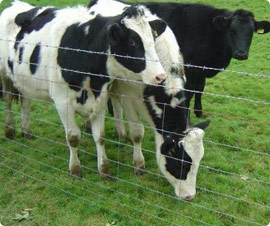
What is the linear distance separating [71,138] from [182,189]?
1.56 m

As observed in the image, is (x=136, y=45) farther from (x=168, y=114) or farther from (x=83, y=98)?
(x=83, y=98)

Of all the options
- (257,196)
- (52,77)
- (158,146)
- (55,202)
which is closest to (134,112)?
(158,146)

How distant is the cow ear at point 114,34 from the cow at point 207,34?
283 centimetres

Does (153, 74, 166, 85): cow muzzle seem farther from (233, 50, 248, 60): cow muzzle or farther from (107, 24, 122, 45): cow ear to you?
(233, 50, 248, 60): cow muzzle

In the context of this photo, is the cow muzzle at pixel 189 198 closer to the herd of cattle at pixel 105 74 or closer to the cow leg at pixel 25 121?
the herd of cattle at pixel 105 74

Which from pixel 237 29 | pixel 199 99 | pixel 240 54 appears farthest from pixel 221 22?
pixel 199 99

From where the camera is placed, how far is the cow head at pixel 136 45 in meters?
4.05

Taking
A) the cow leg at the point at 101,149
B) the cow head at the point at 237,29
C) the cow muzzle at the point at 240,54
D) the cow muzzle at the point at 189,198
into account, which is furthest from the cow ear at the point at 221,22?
the cow muzzle at the point at 189,198

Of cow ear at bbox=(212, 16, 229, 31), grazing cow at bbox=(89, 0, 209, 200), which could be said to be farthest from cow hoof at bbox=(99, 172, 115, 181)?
cow ear at bbox=(212, 16, 229, 31)

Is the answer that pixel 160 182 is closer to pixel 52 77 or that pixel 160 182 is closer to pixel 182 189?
pixel 182 189

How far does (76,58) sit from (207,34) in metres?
3.15

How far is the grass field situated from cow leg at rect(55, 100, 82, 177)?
0.46 feet

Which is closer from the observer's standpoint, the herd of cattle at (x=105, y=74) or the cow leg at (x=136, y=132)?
the herd of cattle at (x=105, y=74)

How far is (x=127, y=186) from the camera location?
15.9 ft
